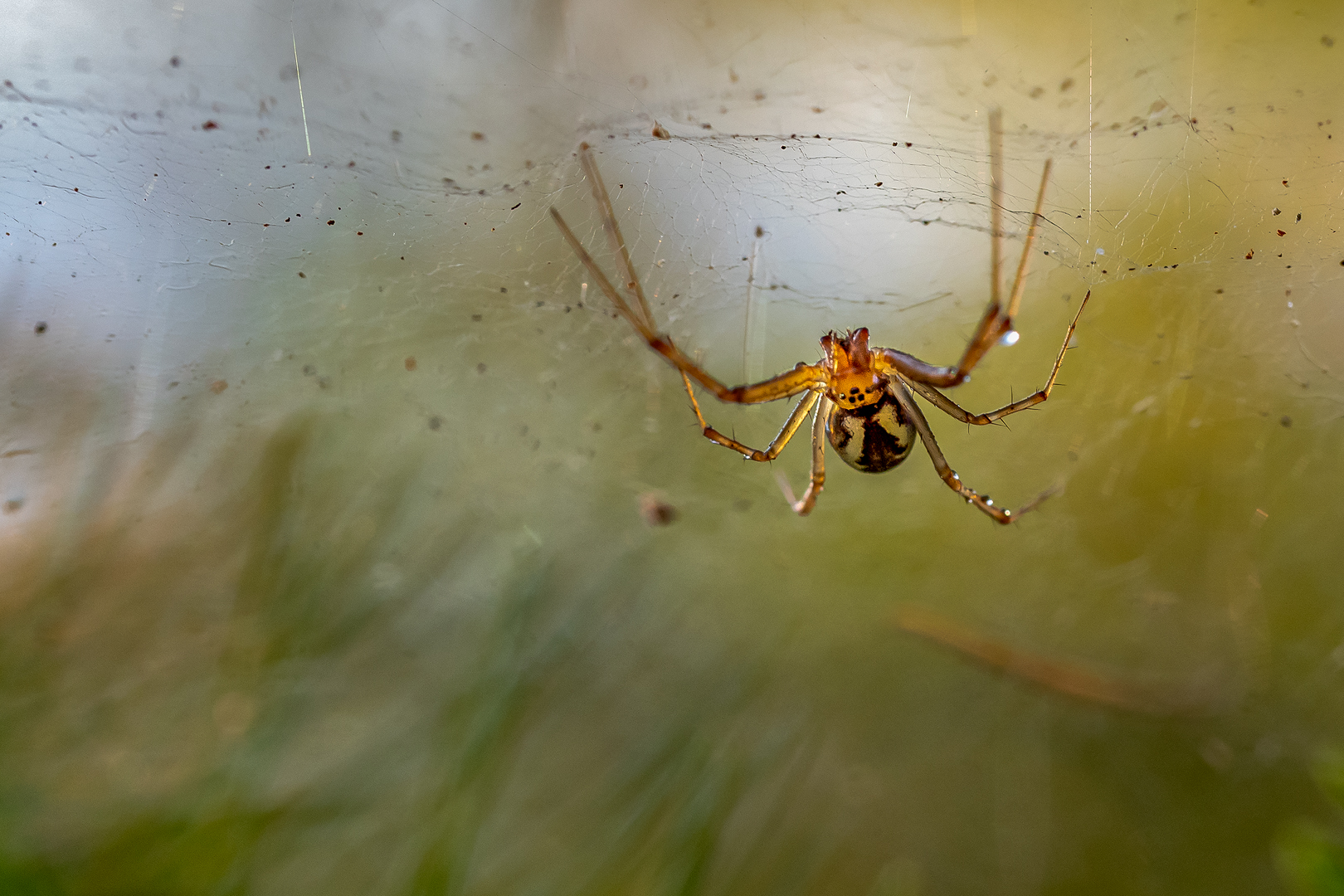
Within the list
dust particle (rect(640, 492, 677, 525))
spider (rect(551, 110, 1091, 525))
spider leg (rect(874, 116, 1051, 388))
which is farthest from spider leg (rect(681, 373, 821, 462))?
dust particle (rect(640, 492, 677, 525))

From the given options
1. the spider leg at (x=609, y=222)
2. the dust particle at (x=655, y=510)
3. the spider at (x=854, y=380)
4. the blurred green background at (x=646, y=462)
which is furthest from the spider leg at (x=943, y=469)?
the dust particle at (x=655, y=510)

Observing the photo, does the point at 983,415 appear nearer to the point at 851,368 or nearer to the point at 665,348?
the point at 851,368

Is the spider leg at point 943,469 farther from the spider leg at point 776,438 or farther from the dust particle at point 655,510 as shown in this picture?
the dust particle at point 655,510

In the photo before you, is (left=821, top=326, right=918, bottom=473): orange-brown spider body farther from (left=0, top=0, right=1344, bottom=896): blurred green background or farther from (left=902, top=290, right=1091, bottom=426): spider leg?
(left=0, top=0, right=1344, bottom=896): blurred green background

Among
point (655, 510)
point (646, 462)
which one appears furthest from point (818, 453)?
point (646, 462)

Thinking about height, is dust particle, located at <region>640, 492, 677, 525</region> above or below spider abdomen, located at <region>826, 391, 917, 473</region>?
below

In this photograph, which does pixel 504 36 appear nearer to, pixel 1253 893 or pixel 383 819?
pixel 383 819
